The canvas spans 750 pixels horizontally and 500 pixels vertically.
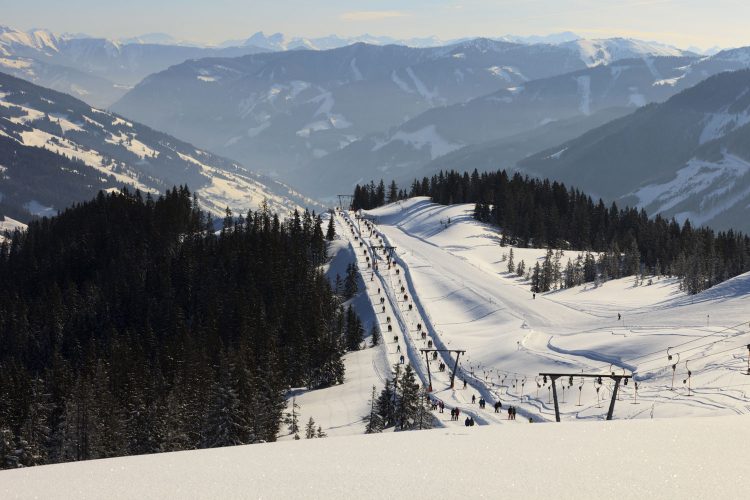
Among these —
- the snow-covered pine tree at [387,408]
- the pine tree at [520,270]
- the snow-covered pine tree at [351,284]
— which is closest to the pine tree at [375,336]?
the snow-covered pine tree at [351,284]

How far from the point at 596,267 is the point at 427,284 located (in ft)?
143

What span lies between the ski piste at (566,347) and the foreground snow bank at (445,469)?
32182mm

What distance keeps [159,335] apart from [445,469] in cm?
12013

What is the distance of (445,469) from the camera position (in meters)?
16.8

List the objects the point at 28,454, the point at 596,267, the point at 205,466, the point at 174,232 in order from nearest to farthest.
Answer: the point at 205,466 → the point at 28,454 → the point at 596,267 → the point at 174,232

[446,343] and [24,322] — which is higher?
[24,322]

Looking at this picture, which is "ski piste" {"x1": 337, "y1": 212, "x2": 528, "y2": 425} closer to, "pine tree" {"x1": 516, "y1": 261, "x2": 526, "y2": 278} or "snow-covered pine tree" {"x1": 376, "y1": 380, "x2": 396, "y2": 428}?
"snow-covered pine tree" {"x1": 376, "y1": 380, "x2": 396, "y2": 428}

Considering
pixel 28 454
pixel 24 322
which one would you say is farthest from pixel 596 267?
pixel 28 454

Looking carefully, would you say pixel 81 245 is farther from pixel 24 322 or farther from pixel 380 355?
pixel 380 355

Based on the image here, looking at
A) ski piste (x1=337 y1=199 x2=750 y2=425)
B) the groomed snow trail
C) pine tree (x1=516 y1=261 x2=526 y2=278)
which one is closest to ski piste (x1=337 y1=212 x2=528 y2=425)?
the groomed snow trail

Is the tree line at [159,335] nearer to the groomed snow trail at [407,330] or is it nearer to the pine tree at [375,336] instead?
the pine tree at [375,336]

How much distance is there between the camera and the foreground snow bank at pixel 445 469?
15.4 metres

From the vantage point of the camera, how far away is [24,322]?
465 feet

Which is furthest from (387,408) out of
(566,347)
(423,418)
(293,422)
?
(566,347)
